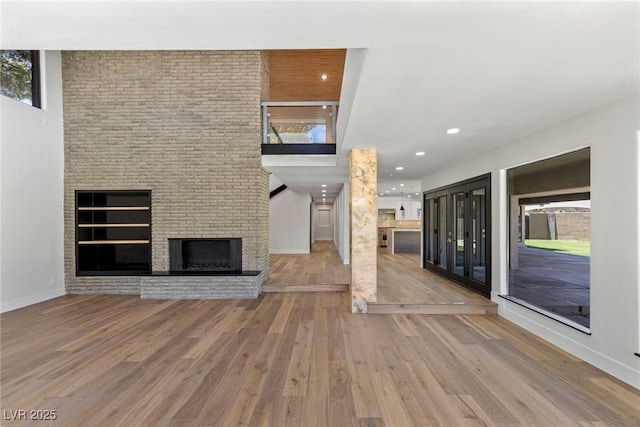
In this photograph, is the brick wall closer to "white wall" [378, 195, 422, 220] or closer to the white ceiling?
the white ceiling

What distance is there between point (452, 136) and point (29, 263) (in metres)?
7.08

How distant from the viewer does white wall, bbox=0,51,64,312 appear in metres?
4.54

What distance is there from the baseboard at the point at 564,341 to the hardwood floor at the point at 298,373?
9cm

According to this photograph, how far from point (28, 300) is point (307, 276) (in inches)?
195

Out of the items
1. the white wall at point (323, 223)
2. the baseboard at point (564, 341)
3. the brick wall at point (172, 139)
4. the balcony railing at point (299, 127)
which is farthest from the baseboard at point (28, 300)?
the white wall at point (323, 223)

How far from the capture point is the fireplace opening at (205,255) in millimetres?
5699

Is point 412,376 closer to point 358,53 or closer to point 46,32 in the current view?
point 358,53

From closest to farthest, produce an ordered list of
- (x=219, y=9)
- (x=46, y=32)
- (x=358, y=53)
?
(x=219, y=9), (x=46, y=32), (x=358, y=53)

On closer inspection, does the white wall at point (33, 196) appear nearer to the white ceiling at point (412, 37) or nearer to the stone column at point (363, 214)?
the white ceiling at point (412, 37)

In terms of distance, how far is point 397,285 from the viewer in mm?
5641

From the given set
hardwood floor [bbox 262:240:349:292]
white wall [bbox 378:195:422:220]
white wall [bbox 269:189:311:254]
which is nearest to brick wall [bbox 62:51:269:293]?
hardwood floor [bbox 262:240:349:292]

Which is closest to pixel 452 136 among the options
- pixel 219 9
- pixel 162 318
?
pixel 219 9

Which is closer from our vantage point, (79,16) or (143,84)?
(79,16)

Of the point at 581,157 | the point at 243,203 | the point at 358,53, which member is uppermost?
the point at 358,53
